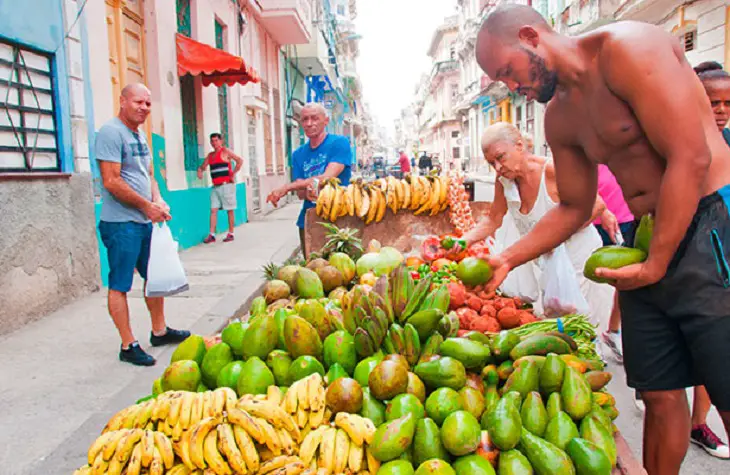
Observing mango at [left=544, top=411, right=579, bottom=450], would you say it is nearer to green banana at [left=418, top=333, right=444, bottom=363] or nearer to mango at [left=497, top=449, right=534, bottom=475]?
mango at [left=497, top=449, right=534, bottom=475]

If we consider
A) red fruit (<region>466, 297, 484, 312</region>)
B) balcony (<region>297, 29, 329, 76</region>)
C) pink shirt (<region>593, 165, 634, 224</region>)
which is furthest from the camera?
balcony (<region>297, 29, 329, 76</region>)

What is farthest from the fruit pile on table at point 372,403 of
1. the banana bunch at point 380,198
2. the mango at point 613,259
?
the banana bunch at point 380,198

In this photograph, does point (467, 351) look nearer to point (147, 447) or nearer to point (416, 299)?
point (416, 299)

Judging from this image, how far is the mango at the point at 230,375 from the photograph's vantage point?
226cm

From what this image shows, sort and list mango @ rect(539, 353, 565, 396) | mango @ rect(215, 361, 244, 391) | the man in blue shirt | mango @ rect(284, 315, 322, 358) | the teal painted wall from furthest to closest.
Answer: the teal painted wall < the man in blue shirt < mango @ rect(284, 315, 322, 358) < mango @ rect(215, 361, 244, 391) < mango @ rect(539, 353, 565, 396)

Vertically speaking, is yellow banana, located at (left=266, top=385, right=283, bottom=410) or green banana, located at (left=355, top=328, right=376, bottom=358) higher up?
green banana, located at (left=355, top=328, right=376, bottom=358)

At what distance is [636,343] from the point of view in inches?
85.4

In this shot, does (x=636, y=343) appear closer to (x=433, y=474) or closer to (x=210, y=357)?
(x=433, y=474)

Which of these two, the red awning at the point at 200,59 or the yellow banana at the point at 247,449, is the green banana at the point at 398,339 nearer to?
the yellow banana at the point at 247,449

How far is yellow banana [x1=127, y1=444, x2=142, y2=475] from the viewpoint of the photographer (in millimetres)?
1772

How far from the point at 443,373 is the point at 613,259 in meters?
0.76

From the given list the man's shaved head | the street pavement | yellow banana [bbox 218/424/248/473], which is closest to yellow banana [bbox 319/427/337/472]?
yellow banana [bbox 218/424/248/473]

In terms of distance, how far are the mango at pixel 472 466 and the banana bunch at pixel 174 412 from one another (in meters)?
0.81

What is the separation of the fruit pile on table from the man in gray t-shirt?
5.98 ft
